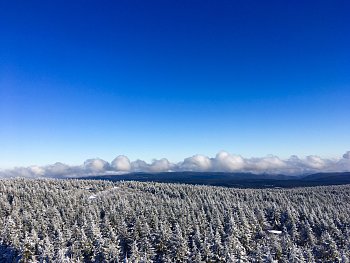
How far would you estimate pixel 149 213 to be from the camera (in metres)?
127

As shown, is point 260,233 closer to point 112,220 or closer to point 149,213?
point 149,213

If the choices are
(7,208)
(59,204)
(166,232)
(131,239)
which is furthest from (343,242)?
(7,208)

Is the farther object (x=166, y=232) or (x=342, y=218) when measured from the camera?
(x=342, y=218)

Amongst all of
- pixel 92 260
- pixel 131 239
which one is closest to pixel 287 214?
pixel 131 239

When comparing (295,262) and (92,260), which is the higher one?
(295,262)

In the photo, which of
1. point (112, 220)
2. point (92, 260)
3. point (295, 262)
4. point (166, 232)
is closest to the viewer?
point (295, 262)

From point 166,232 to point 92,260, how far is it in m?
26.1

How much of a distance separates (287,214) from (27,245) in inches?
4374

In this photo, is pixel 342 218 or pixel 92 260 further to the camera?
pixel 342 218

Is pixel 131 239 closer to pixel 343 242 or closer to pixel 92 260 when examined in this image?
pixel 92 260

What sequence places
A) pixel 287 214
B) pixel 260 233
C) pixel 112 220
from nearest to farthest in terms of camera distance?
pixel 260 233 < pixel 112 220 < pixel 287 214

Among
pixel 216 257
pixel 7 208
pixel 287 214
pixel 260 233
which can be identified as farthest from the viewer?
pixel 7 208

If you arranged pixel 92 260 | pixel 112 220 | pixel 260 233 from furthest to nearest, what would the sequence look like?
1. pixel 112 220
2. pixel 260 233
3. pixel 92 260

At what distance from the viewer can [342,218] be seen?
413 feet
